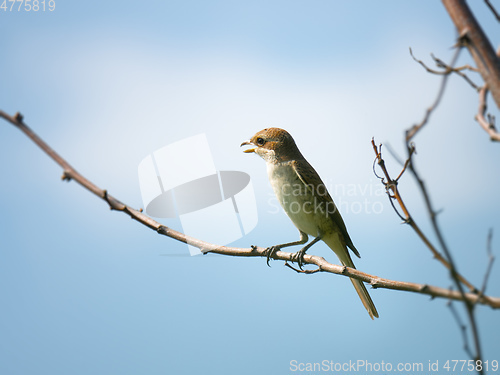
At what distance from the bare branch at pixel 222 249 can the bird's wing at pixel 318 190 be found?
1404mm

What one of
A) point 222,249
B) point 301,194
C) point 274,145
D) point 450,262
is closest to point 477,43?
point 450,262

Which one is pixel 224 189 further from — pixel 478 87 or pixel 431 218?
pixel 431 218

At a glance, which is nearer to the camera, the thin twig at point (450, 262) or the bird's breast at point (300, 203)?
the thin twig at point (450, 262)

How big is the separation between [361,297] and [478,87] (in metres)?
3.34

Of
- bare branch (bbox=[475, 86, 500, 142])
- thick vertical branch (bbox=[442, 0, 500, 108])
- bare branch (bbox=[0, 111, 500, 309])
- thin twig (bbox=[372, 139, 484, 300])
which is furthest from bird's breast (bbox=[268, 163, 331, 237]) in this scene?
thick vertical branch (bbox=[442, 0, 500, 108])

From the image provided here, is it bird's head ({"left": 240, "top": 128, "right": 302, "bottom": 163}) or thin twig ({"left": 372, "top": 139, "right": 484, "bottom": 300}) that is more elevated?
bird's head ({"left": 240, "top": 128, "right": 302, "bottom": 163})

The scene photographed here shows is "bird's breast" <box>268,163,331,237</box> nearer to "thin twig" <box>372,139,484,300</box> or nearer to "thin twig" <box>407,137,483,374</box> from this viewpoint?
"thin twig" <box>372,139,484,300</box>

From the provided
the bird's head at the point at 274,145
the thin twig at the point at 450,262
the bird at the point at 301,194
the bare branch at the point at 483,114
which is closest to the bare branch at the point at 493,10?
the bare branch at the point at 483,114

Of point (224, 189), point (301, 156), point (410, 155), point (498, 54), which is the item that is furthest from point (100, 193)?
point (301, 156)

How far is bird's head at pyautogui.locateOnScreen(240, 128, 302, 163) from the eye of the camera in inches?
214

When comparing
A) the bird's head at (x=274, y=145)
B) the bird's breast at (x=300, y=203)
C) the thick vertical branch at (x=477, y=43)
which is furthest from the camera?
the bird's head at (x=274, y=145)

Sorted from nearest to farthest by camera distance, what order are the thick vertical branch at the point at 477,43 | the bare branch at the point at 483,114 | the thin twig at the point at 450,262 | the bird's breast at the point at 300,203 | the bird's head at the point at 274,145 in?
the thin twig at the point at 450,262
the thick vertical branch at the point at 477,43
the bare branch at the point at 483,114
the bird's breast at the point at 300,203
the bird's head at the point at 274,145

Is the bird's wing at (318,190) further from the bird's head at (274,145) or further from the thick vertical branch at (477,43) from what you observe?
the thick vertical branch at (477,43)

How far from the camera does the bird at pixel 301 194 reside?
515 cm
